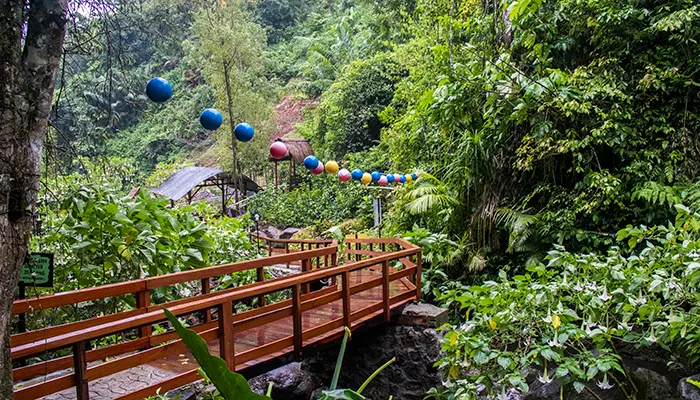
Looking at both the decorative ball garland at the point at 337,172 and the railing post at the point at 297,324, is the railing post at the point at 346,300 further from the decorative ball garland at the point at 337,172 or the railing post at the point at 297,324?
the decorative ball garland at the point at 337,172

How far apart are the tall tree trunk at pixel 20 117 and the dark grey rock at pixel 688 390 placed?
16.2 ft

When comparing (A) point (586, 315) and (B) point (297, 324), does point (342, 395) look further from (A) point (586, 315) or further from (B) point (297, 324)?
(A) point (586, 315)

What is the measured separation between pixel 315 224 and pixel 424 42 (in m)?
6.45

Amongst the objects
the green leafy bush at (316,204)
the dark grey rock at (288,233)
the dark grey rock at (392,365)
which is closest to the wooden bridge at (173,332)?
the dark grey rock at (392,365)

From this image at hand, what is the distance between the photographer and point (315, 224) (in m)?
14.6

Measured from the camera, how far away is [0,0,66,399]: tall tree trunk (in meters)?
1.66

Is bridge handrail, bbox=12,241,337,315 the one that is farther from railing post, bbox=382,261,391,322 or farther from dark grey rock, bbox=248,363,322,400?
dark grey rock, bbox=248,363,322,400

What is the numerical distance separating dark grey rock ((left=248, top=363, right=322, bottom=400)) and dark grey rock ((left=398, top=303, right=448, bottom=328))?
1.28 meters

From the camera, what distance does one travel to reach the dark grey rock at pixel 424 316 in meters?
5.12

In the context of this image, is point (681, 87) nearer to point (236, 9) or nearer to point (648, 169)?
point (648, 169)

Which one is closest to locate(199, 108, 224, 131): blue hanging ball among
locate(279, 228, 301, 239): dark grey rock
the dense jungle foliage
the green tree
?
the dense jungle foliage

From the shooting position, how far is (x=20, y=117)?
171cm

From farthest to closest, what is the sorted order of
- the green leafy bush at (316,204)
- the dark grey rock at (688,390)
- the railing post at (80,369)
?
the green leafy bush at (316,204) → the dark grey rock at (688,390) → the railing post at (80,369)

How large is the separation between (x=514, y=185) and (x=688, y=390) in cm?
351
